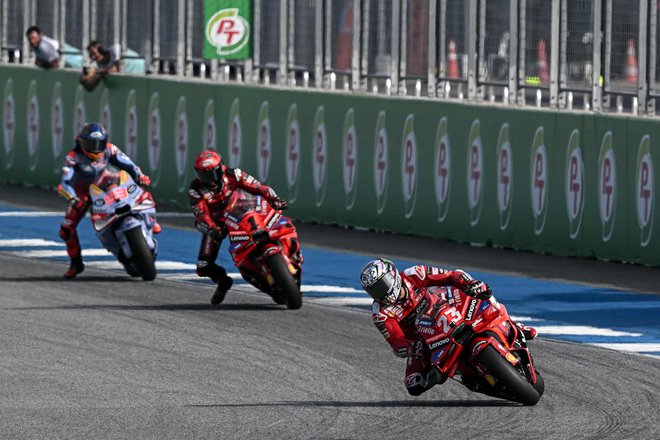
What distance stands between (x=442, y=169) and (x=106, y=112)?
7.65m

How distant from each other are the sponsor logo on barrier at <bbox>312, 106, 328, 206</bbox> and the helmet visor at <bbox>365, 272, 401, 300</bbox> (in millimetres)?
12203

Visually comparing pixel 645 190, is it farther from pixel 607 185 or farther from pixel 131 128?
pixel 131 128

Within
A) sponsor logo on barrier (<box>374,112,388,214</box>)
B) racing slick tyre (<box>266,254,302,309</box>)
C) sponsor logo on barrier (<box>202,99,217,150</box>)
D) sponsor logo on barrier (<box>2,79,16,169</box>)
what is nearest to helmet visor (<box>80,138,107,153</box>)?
racing slick tyre (<box>266,254,302,309</box>)

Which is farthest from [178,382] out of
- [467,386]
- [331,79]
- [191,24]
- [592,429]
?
[191,24]

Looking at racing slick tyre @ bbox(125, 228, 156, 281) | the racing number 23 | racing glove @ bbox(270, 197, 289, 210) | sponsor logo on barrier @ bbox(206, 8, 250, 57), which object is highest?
sponsor logo on barrier @ bbox(206, 8, 250, 57)

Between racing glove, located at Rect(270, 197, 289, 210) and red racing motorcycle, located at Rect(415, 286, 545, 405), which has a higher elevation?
racing glove, located at Rect(270, 197, 289, 210)

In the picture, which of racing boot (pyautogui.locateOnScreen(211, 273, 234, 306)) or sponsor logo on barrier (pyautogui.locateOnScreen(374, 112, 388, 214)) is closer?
racing boot (pyautogui.locateOnScreen(211, 273, 234, 306))

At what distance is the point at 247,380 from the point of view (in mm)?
13219

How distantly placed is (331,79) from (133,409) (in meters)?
13.2

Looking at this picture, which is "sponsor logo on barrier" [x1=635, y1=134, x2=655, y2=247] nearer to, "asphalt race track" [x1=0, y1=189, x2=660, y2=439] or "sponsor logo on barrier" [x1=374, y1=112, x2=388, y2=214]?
"asphalt race track" [x1=0, y1=189, x2=660, y2=439]

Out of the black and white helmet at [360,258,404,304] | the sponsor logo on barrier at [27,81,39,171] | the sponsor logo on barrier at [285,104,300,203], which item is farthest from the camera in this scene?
the sponsor logo on barrier at [27,81,39,171]

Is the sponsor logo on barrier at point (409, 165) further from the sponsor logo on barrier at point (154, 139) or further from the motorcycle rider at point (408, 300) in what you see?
the motorcycle rider at point (408, 300)

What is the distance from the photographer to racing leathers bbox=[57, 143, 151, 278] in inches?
763

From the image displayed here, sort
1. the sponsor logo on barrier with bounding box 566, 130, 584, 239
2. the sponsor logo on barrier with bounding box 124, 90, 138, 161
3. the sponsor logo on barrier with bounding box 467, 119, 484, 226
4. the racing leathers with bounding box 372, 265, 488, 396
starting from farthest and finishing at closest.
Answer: the sponsor logo on barrier with bounding box 124, 90, 138, 161, the sponsor logo on barrier with bounding box 467, 119, 484, 226, the sponsor logo on barrier with bounding box 566, 130, 584, 239, the racing leathers with bounding box 372, 265, 488, 396
